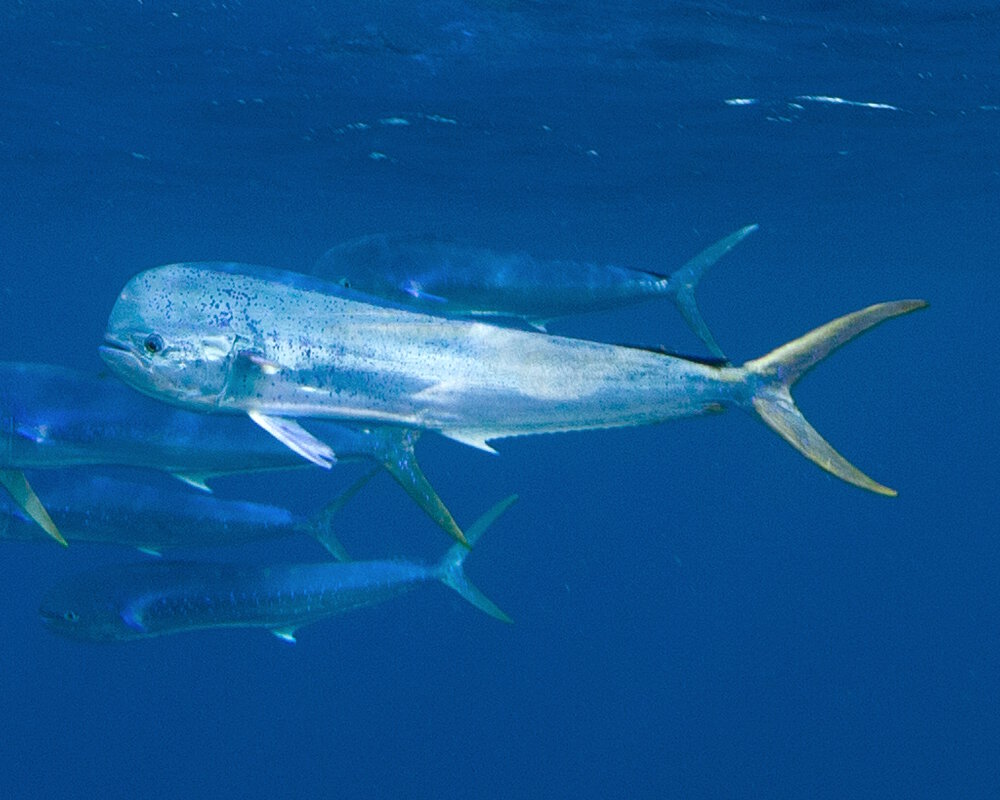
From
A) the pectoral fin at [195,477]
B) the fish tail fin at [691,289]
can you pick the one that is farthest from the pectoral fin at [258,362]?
the fish tail fin at [691,289]

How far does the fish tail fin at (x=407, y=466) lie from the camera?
132 inches

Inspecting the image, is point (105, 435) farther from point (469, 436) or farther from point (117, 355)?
point (469, 436)

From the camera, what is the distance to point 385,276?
18.1 ft

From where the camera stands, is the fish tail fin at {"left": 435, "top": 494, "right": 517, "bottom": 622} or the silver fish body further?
the fish tail fin at {"left": 435, "top": 494, "right": 517, "bottom": 622}

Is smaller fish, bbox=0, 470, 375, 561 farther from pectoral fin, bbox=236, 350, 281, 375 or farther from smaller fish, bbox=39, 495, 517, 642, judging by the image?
pectoral fin, bbox=236, 350, 281, 375

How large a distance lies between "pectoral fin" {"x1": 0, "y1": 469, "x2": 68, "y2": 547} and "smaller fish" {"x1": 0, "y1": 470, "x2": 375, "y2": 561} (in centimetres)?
109

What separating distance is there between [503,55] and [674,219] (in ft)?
51.2

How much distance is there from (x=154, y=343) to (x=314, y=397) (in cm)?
65

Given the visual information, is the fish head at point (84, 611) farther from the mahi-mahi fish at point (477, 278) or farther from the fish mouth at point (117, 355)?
the fish mouth at point (117, 355)

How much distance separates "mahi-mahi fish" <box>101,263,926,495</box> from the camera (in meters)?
3.38

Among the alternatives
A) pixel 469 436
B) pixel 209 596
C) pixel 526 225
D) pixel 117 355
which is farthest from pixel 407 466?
pixel 526 225

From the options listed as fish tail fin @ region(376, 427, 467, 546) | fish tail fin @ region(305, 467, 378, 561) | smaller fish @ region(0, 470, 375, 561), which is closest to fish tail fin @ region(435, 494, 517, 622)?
fish tail fin @ region(305, 467, 378, 561)

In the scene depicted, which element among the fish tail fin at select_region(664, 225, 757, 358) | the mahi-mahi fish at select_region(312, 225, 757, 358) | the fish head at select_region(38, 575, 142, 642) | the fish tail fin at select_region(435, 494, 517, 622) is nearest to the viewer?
the mahi-mahi fish at select_region(312, 225, 757, 358)

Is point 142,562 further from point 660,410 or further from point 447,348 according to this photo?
point 660,410
